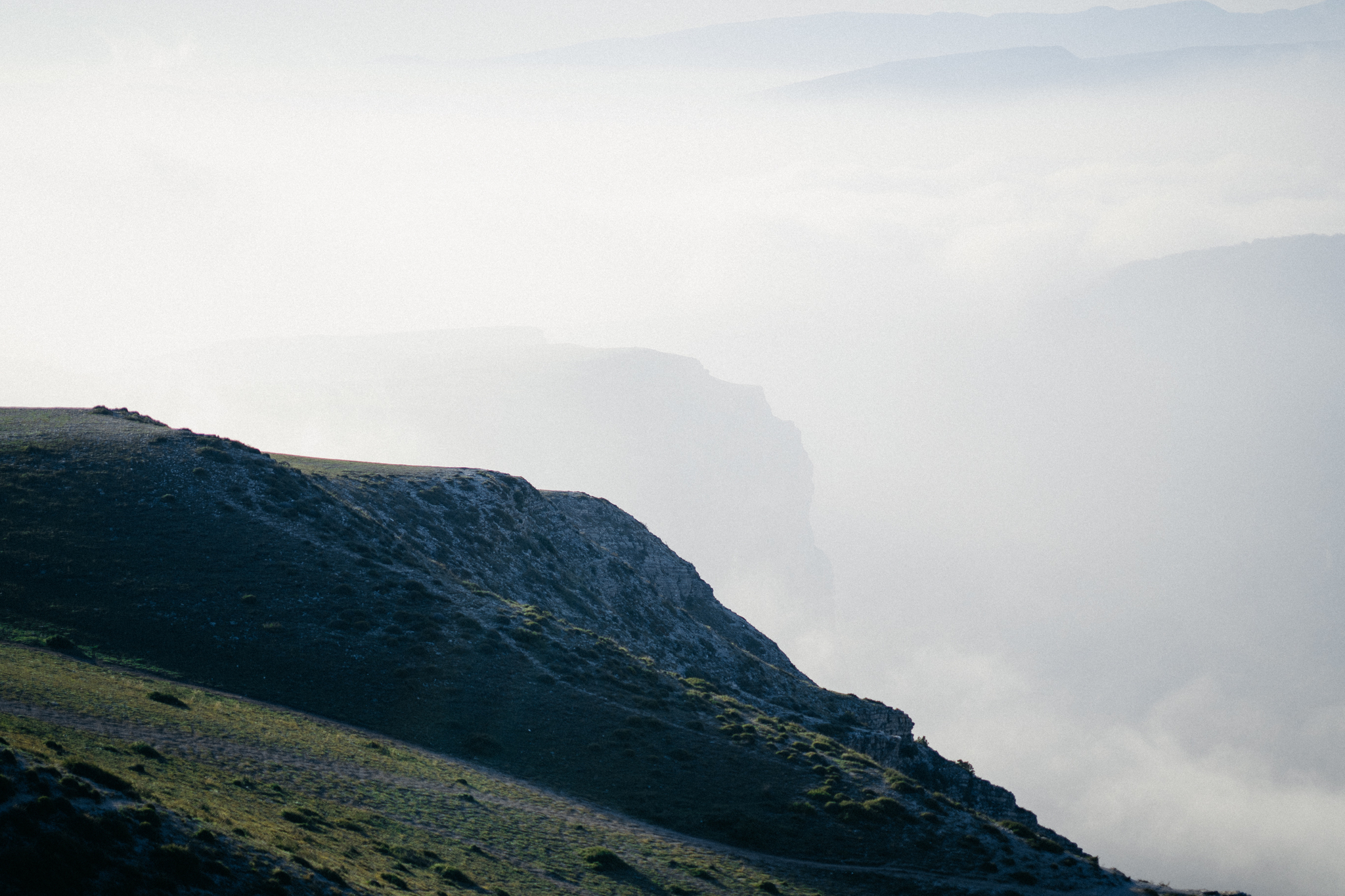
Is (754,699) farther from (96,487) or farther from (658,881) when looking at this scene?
(96,487)

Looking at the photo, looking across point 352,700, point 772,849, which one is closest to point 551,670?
point 352,700

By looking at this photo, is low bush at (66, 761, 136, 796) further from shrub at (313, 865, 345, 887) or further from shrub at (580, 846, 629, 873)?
shrub at (580, 846, 629, 873)

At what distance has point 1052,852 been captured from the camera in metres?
46.8

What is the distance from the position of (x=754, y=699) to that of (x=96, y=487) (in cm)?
5496

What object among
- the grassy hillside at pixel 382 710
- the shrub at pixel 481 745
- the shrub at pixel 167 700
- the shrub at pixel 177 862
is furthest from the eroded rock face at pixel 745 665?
the shrub at pixel 177 862

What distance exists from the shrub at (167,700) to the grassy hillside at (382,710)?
63cm

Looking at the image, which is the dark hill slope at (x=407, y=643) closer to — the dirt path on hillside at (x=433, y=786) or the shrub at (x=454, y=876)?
the dirt path on hillside at (x=433, y=786)

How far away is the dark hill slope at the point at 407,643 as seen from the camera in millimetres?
47906

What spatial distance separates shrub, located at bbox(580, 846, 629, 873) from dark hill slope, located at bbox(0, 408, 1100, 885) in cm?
823

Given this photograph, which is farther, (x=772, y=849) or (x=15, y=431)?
(x=15, y=431)

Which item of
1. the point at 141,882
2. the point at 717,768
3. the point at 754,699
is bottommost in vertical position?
the point at 141,882

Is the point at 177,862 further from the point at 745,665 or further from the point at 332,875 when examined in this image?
the point at 745,665

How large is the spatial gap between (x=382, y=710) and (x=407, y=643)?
671 centimetres

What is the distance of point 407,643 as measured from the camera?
56562 millimetres
